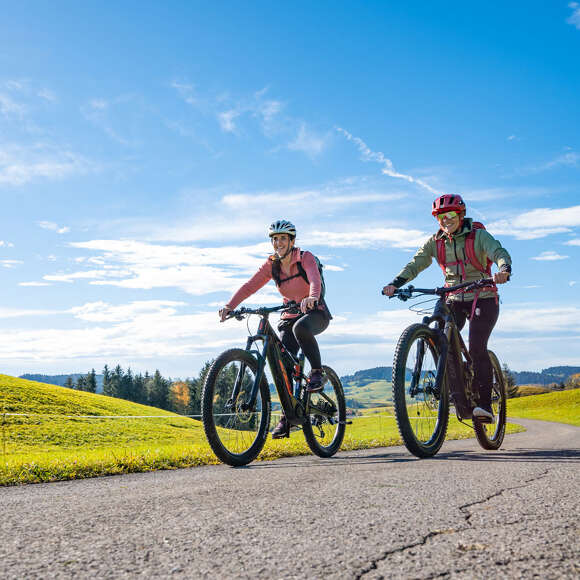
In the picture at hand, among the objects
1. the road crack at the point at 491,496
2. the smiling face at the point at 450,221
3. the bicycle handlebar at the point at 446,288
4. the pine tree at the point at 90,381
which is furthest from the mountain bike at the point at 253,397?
the pine tree at the point at 90,381

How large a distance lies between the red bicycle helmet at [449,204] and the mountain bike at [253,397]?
2.17 m

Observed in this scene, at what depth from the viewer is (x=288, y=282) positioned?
7605 millimetres

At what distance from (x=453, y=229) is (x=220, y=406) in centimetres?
356

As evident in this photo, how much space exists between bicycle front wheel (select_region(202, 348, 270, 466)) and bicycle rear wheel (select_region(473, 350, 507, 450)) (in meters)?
2.88

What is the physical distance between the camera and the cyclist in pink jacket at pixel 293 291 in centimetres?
700

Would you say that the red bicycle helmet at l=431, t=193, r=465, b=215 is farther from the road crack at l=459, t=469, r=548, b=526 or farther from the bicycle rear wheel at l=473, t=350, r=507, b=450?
the road crack at l=459, t=469, r=548, b=526

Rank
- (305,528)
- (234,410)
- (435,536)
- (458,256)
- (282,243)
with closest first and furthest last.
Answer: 1. (435,536)
2. (305,528)
3. (234,410)
4. (458,256)
5. (282,243)

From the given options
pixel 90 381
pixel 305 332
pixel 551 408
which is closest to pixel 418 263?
pixel 305 332

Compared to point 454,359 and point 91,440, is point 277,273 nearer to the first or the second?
point 454,359

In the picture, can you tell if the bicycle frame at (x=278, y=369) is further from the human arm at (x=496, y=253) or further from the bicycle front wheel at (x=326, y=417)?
the human arm at (x=496, y=253)

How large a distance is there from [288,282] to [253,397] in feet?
6.22

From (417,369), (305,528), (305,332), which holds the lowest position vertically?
(305,528)

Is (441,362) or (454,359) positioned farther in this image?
(454,359)

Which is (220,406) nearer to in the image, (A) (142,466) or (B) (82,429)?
(A) (142,466)
